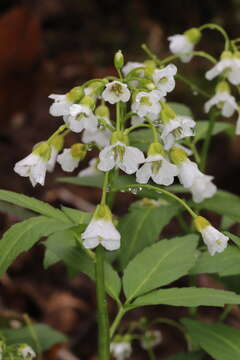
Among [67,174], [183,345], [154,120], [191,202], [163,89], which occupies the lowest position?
[183,345]

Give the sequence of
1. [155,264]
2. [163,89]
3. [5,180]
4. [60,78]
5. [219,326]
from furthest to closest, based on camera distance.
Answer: [60,78]
[5,180]
[219,326]
[155,264]
[163,89]

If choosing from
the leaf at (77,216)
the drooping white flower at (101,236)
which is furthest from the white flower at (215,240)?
the leaf at (77,216)

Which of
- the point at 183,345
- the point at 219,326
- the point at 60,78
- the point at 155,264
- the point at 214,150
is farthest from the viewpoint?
the point at 60,78

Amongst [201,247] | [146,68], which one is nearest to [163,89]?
[146,68]

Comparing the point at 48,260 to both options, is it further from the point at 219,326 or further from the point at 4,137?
the point at 4,137

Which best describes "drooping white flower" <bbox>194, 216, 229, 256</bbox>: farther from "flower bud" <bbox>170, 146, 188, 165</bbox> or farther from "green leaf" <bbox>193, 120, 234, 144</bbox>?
"green leaf" <bbox>193, 120, 234, 144</bbox>

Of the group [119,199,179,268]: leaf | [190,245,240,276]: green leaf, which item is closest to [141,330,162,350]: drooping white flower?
[119,199,179,268]: leaf
